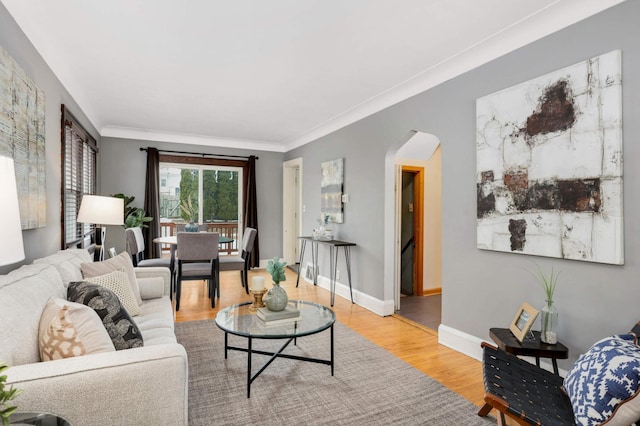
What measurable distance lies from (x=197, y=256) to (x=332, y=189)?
84.9 inches

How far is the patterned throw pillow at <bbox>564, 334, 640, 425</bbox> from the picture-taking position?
4.65 ft

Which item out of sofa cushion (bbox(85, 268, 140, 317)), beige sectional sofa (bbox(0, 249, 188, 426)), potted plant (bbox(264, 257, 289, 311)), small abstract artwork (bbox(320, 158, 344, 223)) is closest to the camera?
beige sectional sofa (bbox(0, 249, 188, 426))

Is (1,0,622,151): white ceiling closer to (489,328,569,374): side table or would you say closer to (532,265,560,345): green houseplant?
(532,265,560,345): green houseplant

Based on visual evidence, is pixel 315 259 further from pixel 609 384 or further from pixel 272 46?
pixel 609 384

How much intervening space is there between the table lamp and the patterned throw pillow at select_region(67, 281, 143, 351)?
1.61 m

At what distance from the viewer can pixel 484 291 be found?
2945 mm

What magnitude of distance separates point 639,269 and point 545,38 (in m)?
1.64

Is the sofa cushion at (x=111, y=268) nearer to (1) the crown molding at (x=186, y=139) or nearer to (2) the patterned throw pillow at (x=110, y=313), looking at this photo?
(2) the patterned throw pillow at (x=110, y=313)

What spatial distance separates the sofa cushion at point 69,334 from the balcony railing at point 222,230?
5287 millimetres

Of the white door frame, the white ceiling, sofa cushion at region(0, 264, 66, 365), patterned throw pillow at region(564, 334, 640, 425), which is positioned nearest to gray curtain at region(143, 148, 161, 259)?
the white ceiling

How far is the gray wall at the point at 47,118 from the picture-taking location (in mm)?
2248

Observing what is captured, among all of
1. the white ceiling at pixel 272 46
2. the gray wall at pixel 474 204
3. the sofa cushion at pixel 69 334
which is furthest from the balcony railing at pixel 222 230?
the sofa cushion at pixel 69 334

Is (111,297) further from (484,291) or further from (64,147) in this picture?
(484,291)

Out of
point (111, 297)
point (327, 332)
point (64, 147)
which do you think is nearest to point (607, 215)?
point (327, 332)
